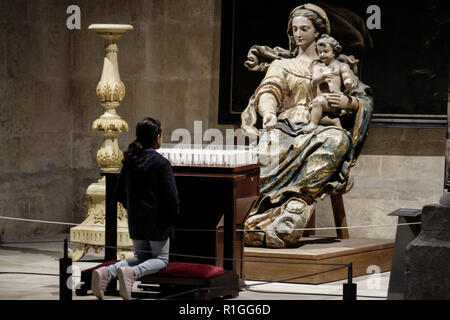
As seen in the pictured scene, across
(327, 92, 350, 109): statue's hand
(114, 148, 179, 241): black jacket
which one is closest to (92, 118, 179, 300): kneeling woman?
(114, 148, 179, 241): black jacket

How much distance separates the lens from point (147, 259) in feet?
27.1

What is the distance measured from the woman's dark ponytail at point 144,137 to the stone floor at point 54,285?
126cm

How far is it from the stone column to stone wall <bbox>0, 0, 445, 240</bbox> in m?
4.77

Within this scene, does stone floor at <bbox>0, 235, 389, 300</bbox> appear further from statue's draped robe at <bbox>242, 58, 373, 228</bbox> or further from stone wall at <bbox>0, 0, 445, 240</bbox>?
stone wall at <bbox>0, 0, 445, 240</bbox>

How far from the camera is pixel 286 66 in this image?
11.7m

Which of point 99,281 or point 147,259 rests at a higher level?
point 147,259

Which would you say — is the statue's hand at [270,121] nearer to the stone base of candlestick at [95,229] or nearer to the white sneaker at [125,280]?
the stone base of candlestick at [95,229]

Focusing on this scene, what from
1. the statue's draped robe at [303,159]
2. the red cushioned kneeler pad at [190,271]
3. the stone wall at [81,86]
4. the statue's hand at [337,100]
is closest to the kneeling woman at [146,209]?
the red cushioned kneeler pad at [190,271]

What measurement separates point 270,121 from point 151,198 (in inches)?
126

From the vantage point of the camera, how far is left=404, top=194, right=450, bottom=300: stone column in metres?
7.62

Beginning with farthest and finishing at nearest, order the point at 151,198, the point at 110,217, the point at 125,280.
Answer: the point at 110,217 → the point at 151,198 → the point at 125,280

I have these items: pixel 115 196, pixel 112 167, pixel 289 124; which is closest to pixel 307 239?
pixel 289 124

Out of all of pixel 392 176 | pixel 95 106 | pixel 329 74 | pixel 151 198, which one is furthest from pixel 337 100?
pixel 95 106

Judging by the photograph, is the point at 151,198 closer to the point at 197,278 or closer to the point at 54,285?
the point at 197,278
